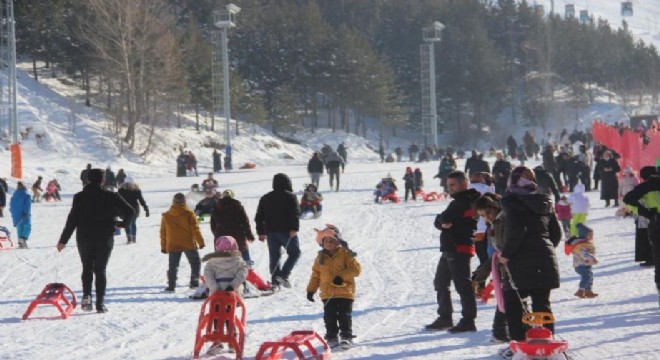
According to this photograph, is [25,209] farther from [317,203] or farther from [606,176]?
[606,176]

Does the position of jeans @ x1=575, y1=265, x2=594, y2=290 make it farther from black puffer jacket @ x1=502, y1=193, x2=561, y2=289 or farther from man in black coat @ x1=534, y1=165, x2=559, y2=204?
man in black coat @ x1=534, y1=165, x2=559, y2=204

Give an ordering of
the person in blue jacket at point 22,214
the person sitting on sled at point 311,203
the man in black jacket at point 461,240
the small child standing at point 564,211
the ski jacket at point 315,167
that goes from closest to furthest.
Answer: the man in black jacket at point 461,240 → the small child standing at point 564,211 → the person in blue jacket at point 22,214 → the person sitting on sled at point 311,203 → the ski jacket at point 315,167

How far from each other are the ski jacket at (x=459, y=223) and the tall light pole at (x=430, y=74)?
56.3m

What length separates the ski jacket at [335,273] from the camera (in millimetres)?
9391

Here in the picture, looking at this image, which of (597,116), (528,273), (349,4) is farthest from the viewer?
(349,4)

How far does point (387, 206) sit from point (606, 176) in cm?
653

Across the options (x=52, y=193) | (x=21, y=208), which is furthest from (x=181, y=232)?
(x=52, y=193)

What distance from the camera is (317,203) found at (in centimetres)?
2706

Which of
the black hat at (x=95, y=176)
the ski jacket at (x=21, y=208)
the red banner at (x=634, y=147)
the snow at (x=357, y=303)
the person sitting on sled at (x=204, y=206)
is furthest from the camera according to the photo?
the red banner at (x=634, y=147)

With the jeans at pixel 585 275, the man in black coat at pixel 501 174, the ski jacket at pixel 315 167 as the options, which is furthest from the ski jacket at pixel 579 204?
the ski jacket at pixel 315 167

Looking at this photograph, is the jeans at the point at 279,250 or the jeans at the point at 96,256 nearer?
the jeans at the point at 96,256

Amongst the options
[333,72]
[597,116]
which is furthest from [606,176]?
[597,116]

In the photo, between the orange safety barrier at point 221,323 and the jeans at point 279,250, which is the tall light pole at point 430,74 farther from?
the orange safety barrier at point 221,323

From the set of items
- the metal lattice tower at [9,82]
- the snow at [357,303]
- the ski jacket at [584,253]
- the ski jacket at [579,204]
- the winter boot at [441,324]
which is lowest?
the snow at [357,303]
